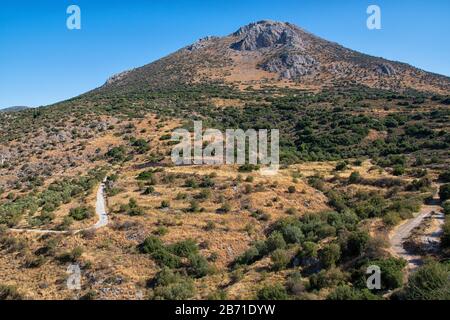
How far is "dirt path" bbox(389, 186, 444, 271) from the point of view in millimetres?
19172

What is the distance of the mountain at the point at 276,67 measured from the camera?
346ft

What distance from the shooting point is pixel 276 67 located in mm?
115188

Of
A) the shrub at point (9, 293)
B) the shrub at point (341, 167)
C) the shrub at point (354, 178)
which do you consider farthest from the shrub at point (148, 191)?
the shrub at point (341, 167)

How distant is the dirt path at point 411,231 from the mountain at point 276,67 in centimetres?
7916

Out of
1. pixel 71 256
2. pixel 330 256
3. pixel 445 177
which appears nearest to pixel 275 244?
pixel 330 256

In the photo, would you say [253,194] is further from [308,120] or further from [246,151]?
[308,120]

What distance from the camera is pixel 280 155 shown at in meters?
54.0

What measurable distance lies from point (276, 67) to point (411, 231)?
3836 inches

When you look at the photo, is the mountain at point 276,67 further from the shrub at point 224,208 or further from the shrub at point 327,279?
the shrub at point 327,279

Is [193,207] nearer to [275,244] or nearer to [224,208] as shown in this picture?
[224,208]

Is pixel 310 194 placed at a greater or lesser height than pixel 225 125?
lesser

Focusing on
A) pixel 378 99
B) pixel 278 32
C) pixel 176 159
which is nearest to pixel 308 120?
pixel 378 99

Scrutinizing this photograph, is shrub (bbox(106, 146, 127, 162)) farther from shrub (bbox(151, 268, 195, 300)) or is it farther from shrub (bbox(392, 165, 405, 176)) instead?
shrub (bbox(392, 165, 405, 176))

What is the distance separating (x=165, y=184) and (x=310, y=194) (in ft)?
49.8
